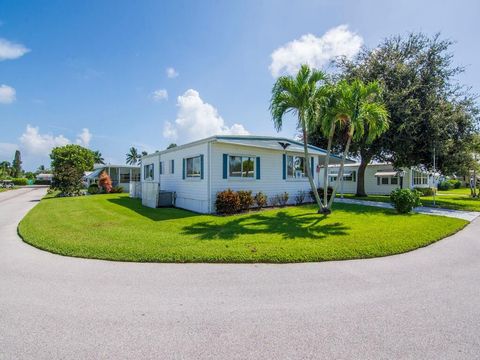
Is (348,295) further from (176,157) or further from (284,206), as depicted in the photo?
(176,157)

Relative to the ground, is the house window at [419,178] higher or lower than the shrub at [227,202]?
higher

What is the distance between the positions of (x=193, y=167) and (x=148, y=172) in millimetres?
7727

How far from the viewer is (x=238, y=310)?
3.51 meters

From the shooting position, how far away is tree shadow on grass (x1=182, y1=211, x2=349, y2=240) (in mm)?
7539

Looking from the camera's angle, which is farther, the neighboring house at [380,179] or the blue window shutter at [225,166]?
the neighboring house at [380,179]

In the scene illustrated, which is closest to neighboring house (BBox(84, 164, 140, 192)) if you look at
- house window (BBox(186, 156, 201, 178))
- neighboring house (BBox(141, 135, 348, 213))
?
neighboring house (BBox(141, 135, 348, 213))

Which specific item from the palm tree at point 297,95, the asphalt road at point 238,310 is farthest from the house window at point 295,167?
the asphalt road at point 238,310

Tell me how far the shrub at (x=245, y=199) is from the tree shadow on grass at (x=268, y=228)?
1.32m

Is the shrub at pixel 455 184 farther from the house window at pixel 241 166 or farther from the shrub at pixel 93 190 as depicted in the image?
the shrub at pixel 93 190

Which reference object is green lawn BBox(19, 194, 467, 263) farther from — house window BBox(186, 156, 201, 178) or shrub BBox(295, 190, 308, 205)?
shrub BBox(295, 190, 308, 205)

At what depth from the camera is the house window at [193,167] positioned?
1232 centimetres

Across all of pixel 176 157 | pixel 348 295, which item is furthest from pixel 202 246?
pixel 176 157

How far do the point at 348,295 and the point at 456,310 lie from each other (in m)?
1.35

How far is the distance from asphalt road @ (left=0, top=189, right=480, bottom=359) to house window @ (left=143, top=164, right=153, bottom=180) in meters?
13.2
